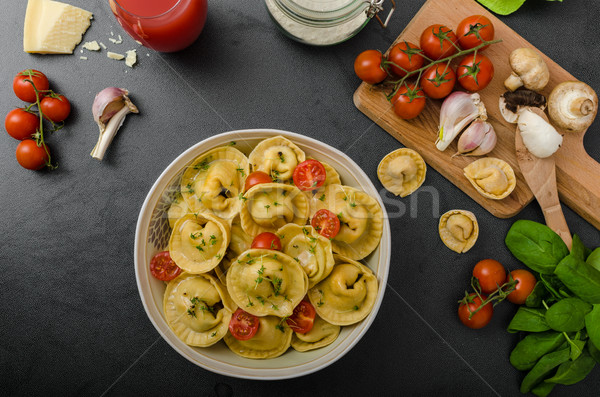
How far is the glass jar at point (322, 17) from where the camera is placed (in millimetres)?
1990

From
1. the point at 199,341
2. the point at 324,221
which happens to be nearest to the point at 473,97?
the point at 324,221

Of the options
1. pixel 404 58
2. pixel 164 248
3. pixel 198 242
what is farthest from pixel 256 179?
pixel 404 58

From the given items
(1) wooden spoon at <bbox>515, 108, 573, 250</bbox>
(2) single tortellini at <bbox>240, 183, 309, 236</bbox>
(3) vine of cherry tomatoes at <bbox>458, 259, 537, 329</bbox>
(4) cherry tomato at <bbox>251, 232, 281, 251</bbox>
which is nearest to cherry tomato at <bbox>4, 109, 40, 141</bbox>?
(2) single tortellini at <bbox>240, 183, 309, 236</bbox>

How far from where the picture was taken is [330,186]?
2020 mm

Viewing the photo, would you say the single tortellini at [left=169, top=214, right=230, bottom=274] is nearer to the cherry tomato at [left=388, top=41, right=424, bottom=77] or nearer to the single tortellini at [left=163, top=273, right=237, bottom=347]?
the single tortellini at [left=163, top=273, right=237, bottom=347]

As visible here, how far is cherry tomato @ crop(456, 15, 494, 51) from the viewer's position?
6.80 ft

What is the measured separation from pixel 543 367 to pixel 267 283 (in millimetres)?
1512

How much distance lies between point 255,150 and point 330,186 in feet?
1.30

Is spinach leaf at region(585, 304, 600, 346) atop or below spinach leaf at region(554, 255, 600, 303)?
below

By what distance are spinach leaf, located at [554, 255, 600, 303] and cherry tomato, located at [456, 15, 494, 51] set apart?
3.76ft

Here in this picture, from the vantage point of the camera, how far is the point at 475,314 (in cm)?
222

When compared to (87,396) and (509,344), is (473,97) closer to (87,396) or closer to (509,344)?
(509,344)

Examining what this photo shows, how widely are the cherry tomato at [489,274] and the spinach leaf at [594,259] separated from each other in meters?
0.43

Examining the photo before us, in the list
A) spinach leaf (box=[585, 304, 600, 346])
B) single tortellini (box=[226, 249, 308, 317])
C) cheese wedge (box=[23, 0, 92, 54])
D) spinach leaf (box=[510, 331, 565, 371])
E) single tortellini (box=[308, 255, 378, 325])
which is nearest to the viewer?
single tortellini (box=[226, 249, 308, 317])
